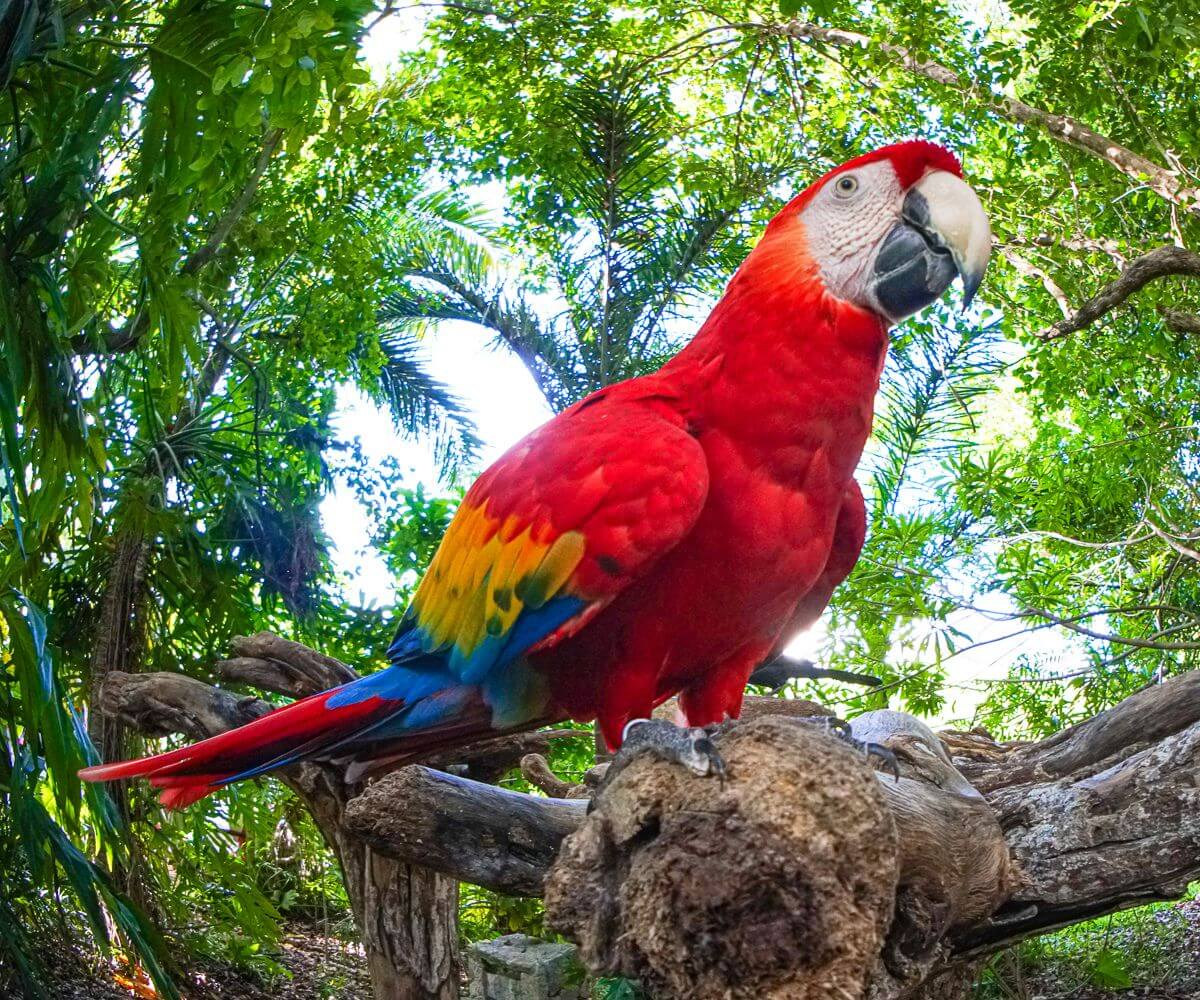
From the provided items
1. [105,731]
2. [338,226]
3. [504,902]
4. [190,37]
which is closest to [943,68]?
[338,226]

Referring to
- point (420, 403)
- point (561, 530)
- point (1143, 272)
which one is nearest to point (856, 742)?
point (561, 530)

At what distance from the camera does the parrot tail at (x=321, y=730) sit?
4.30 feet

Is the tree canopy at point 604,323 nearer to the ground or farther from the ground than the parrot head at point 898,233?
farther from the ground

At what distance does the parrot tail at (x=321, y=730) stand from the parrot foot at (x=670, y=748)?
370 millimetres

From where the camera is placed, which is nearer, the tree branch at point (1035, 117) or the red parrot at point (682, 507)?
the red parrot at point (682, 507)

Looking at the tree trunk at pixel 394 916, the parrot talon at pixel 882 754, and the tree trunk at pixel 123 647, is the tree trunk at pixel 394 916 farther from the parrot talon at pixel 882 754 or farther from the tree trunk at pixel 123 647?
the parrot talon at pixel 882 754

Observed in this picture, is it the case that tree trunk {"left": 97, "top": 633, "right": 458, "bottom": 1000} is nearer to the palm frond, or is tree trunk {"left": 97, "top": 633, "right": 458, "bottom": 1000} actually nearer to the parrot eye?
the parrot eye

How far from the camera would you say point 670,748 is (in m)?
0.94

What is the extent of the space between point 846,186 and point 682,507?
0.44 metres

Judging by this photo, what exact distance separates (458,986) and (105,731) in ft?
3.98

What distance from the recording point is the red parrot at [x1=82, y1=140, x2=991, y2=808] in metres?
1.23

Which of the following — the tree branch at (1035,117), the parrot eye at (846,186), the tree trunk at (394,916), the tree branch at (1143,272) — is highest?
the tree branch at (1035,117)

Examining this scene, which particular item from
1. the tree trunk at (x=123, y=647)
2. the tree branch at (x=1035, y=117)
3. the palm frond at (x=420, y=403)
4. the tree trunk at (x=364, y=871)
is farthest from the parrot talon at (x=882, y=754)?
the palm frond at (x=420, y=403)

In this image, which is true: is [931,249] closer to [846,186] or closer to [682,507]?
[846,186]
